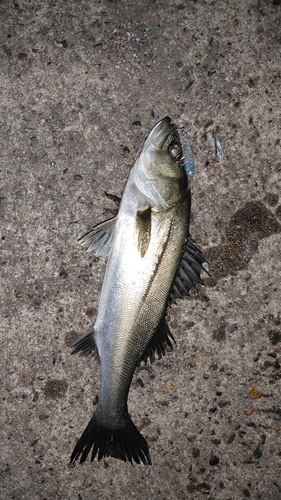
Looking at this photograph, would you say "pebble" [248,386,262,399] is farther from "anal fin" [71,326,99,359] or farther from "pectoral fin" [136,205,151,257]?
"pectoral fin" [136,205,151,257]

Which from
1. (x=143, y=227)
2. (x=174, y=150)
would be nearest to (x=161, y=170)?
(x=174, y=150)

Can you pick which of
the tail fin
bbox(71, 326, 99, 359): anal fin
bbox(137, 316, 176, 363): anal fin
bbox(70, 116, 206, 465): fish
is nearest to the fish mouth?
bbox(70, 116, 206, 465): fish

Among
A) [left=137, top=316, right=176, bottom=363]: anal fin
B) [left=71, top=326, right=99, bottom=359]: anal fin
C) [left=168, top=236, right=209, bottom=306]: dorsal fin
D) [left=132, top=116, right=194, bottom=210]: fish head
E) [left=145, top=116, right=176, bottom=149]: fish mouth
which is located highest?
[left=145, top=116, right=176, bottom=149]: fish mouth

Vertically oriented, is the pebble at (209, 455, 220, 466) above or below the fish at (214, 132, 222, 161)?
below

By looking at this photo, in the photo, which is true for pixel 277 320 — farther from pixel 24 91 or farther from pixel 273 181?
pixel 24 91

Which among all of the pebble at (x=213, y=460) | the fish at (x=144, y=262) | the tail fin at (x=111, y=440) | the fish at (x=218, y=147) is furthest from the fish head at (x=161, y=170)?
the pebble at (x=213, y=460)

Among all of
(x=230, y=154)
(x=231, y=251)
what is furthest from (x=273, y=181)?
(x=231, y=251)
